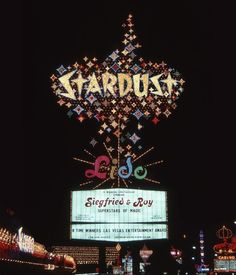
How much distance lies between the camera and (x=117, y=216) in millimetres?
25906

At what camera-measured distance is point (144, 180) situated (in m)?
26.9

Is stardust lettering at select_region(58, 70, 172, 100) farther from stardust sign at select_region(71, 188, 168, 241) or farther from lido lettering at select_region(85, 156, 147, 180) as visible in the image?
stardust sign at select_region(71, 188, 168, 241)

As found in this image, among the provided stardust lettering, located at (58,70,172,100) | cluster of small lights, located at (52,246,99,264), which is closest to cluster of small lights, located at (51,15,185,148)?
stardust lettering, located at (58,70,172,100)

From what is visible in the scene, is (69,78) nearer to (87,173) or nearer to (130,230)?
(87,173)

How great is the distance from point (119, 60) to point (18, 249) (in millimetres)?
15971

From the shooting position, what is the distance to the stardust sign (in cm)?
2584

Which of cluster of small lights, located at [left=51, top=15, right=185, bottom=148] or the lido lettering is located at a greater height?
cluster of small lights, located at [left=51, top=15, right=185, bottom=148]

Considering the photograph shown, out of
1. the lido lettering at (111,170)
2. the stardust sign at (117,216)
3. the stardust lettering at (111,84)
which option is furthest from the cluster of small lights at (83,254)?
the stardust lettering at (111,84)

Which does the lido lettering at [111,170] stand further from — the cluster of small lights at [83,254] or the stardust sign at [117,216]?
the cluster of small lights at [83,254]

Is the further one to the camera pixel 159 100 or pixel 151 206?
pixel 151 206

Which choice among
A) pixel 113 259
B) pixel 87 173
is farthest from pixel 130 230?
pixel 113 259

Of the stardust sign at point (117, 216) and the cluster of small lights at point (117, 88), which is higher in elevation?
the cluster of small lights at point (117, 88)

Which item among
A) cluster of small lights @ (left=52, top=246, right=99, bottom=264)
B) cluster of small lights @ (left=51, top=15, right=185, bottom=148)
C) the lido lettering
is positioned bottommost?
cluster of small lights @ (left=52, top=246, right=99, bottom=264)

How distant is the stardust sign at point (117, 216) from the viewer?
25.8 metres
